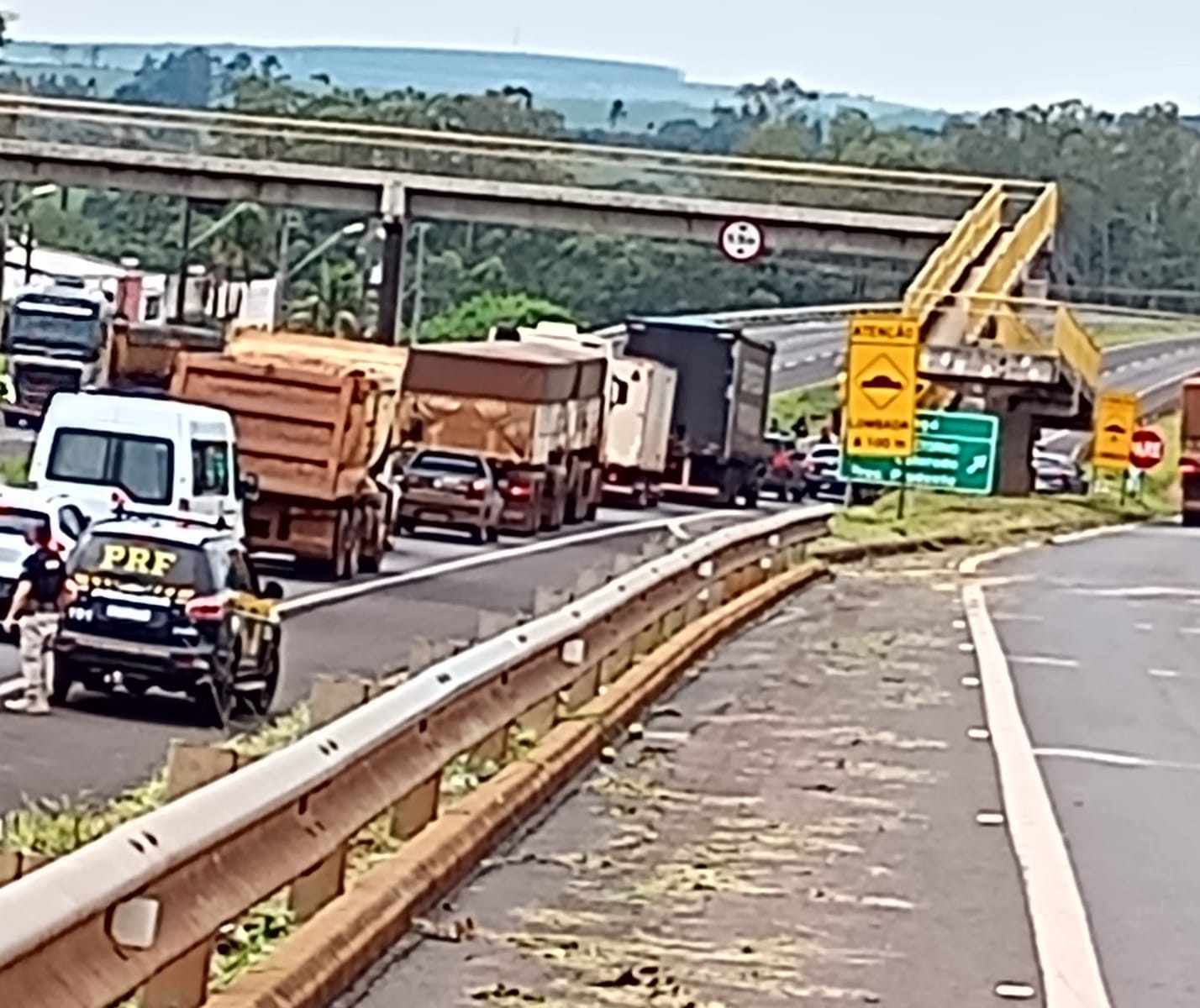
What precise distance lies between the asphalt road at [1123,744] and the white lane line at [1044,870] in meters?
0.06

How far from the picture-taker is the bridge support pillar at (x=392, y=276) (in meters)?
69.4

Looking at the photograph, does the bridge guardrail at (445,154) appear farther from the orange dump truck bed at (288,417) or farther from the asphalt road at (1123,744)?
the asphalt road at (1123,744)

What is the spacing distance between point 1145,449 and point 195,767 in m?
66.0

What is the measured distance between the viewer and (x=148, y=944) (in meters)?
7.24

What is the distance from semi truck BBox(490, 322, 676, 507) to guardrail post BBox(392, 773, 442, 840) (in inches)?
1936

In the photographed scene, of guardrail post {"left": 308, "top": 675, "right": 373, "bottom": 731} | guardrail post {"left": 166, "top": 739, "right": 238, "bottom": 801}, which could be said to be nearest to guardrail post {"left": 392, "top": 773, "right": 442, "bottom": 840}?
guardrail post {"left": 308, "top": 675, "right": 373, "bottom": 731}

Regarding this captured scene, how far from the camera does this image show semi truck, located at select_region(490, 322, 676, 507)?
62.9 meters

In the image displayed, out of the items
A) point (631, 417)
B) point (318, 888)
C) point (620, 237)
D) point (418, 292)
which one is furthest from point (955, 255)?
point (318, 888)

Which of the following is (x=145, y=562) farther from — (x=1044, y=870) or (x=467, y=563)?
(x=467, y=563)

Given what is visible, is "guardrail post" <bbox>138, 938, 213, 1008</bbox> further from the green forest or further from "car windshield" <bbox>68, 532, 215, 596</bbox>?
the green forest

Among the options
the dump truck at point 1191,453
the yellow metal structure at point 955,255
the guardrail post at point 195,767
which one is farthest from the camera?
the dump truck at point 1191,453

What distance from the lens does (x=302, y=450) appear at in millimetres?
39656

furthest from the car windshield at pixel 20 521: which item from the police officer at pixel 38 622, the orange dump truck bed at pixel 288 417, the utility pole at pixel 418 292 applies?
the utility pole at pixel 418 292

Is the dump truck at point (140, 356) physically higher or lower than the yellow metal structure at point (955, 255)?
lower
